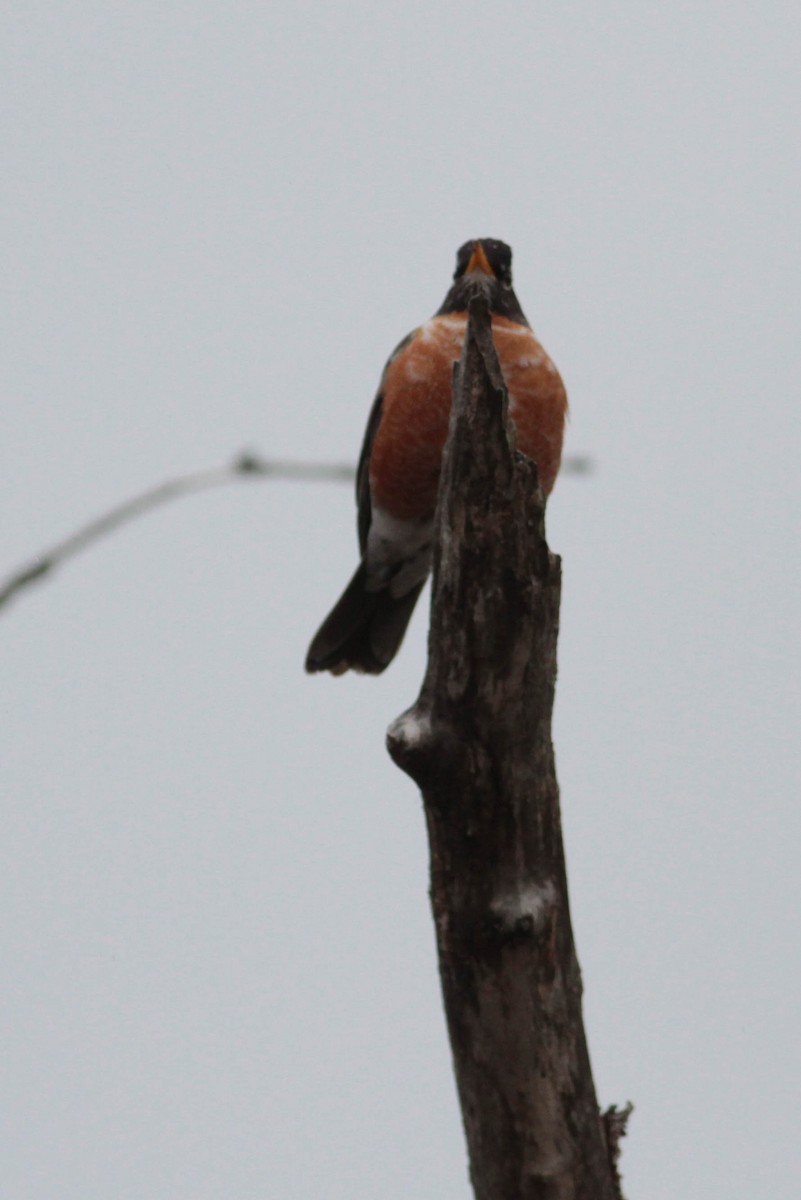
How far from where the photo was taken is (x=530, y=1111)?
3326 millimetres

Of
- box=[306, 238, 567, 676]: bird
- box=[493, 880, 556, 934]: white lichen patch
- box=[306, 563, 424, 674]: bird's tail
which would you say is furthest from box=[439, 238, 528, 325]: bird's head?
box=[493, 880, 556, 934]: white lichen patch

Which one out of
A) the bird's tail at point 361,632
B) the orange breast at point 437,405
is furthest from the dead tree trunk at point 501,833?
the bird's tail at point 361,632

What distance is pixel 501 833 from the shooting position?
342 centimetres

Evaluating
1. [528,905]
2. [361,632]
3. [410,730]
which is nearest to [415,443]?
[361,632]

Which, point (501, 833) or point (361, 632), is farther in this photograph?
point (361, 632)

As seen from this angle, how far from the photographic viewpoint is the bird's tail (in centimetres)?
627

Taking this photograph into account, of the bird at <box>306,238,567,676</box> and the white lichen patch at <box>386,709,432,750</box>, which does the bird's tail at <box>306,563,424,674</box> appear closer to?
the bird at <box>306,238,567,676</box>

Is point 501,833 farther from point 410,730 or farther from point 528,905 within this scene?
point 410,730

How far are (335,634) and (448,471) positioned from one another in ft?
9.21

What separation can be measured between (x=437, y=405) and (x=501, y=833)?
82.3 inches

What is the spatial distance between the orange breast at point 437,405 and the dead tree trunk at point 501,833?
5.16 feet

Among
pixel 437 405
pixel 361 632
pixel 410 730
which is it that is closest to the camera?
→ pixel 410 730

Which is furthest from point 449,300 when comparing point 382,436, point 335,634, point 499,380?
point 499,380

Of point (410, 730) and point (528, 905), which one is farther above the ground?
point (410, 730)
